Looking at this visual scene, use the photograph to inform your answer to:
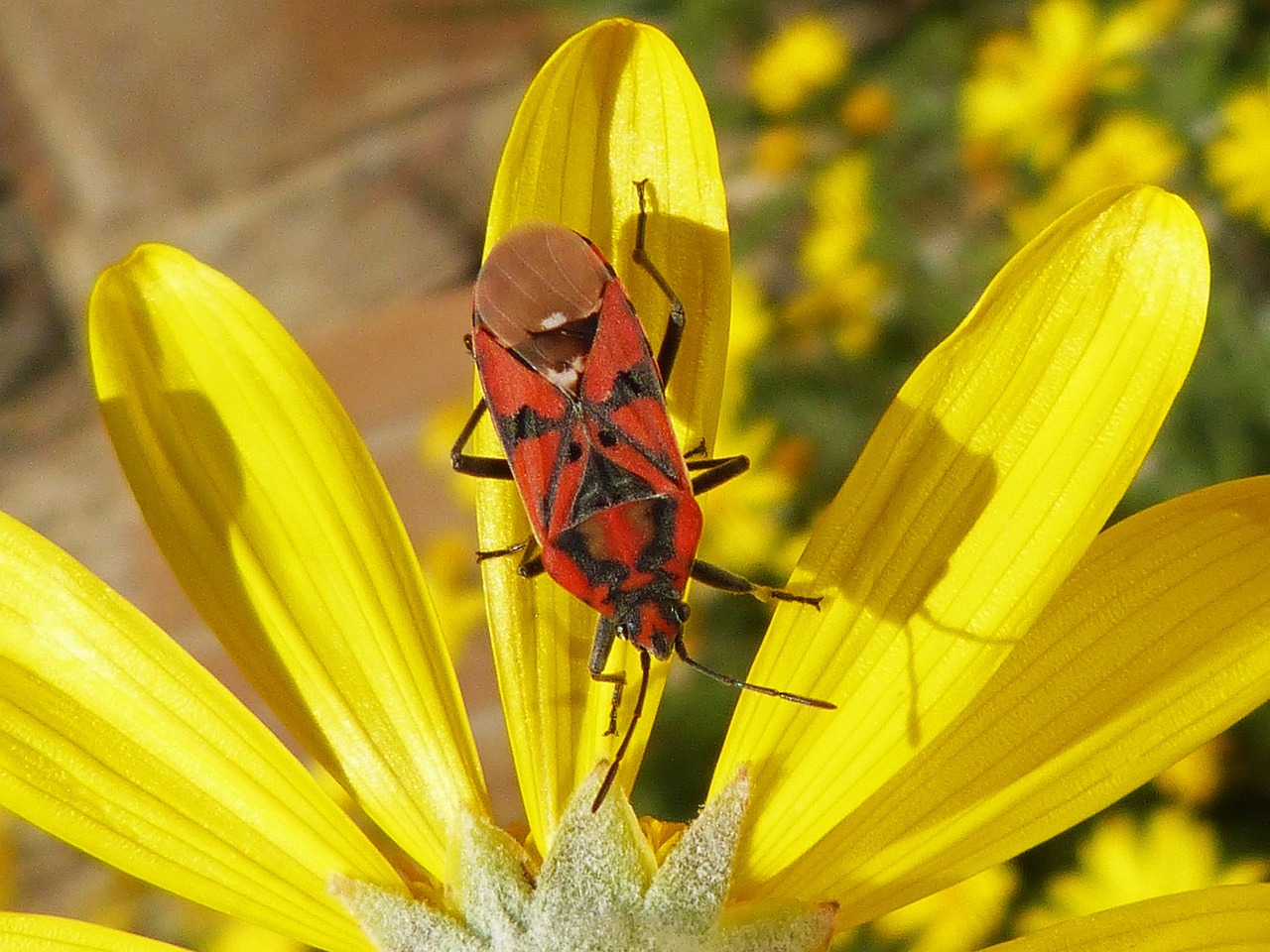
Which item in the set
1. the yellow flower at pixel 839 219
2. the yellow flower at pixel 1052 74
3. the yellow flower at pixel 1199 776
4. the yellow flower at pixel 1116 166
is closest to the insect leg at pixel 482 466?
the yellow flower at pixel 1199 776

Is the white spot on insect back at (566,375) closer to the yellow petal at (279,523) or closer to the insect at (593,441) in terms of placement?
the insect at (593,441)

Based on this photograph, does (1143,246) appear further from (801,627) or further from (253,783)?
(253,783)

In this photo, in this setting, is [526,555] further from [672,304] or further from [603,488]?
[672,304]

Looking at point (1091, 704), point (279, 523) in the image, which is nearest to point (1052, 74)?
point (1091, 704)

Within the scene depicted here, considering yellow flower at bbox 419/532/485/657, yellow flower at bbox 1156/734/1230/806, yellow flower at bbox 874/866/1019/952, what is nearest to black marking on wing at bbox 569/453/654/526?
yellow flower at bbox 874/866/1019/952

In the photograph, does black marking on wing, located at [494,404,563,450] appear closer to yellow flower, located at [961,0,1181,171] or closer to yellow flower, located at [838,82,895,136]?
yellow flower, located at [961,0,1181,171]

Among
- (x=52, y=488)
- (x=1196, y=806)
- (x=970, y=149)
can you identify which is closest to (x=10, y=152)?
(x=52, y=488)
